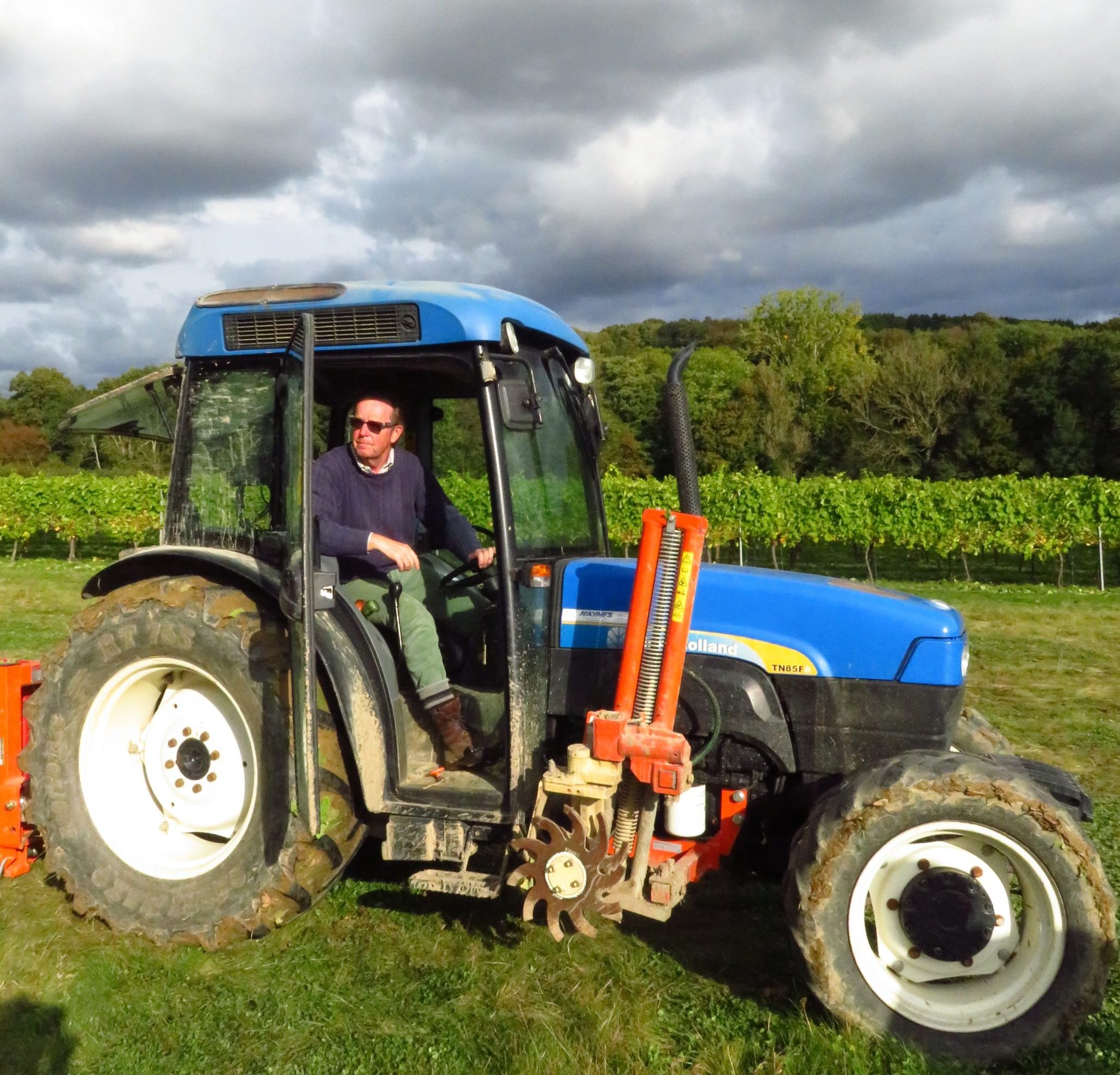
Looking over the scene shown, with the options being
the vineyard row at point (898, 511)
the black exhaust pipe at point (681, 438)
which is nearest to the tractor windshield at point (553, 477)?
the black exhaust pipe at point (681, 438)

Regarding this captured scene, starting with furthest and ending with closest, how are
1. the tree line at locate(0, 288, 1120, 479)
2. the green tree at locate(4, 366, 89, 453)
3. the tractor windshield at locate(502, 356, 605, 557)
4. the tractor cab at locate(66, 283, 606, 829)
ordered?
the green tree at locate(4, 366, 89, 453), the tree line at locate(0, 288, 1120, 479), the tractor windshield at locate(502, 356, 605, 557), the tractor cab at locate(66, 283, 606, 829)

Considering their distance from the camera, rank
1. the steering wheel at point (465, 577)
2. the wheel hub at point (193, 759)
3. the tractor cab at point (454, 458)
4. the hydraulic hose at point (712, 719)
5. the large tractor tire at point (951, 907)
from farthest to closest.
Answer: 1. the steering wheel at point (465, 577)
2. the wheel hub at point (193, 759)
3. the tractor cab at point (454, 458)
4. the hydraulic hose at point (712, 719)
5. the large tractor tire at point (951, 907)

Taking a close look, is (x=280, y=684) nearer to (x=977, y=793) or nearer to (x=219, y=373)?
(x=219, y=373)

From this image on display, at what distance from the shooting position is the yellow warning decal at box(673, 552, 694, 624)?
312 cm

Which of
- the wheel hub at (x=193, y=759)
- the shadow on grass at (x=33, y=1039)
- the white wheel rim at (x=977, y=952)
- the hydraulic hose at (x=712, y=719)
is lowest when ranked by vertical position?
the shadow on grass at (x=33, y=1039)

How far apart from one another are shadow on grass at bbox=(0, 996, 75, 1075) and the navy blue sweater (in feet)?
5.58

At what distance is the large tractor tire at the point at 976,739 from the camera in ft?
13.0

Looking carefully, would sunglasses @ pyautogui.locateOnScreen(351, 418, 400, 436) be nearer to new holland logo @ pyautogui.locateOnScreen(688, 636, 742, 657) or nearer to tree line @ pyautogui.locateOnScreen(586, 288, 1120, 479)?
new holland logo @ pyautogui.locateOnScreen(688, 636, 742, 657)

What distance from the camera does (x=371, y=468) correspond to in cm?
398

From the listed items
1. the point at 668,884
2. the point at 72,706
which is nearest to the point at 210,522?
the point at 72,706

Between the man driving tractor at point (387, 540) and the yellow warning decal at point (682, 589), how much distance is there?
0.90 m

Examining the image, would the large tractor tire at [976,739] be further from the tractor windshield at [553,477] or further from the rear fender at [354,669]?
the rear fender at [354,669]

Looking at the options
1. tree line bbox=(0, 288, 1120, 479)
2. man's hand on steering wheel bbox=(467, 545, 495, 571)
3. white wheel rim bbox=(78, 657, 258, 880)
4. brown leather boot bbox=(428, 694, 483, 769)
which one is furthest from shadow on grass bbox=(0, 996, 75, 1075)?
tree line bbox=(0, 288, 1120, 479)

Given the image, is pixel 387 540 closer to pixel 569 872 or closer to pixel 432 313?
pixel 432 313
